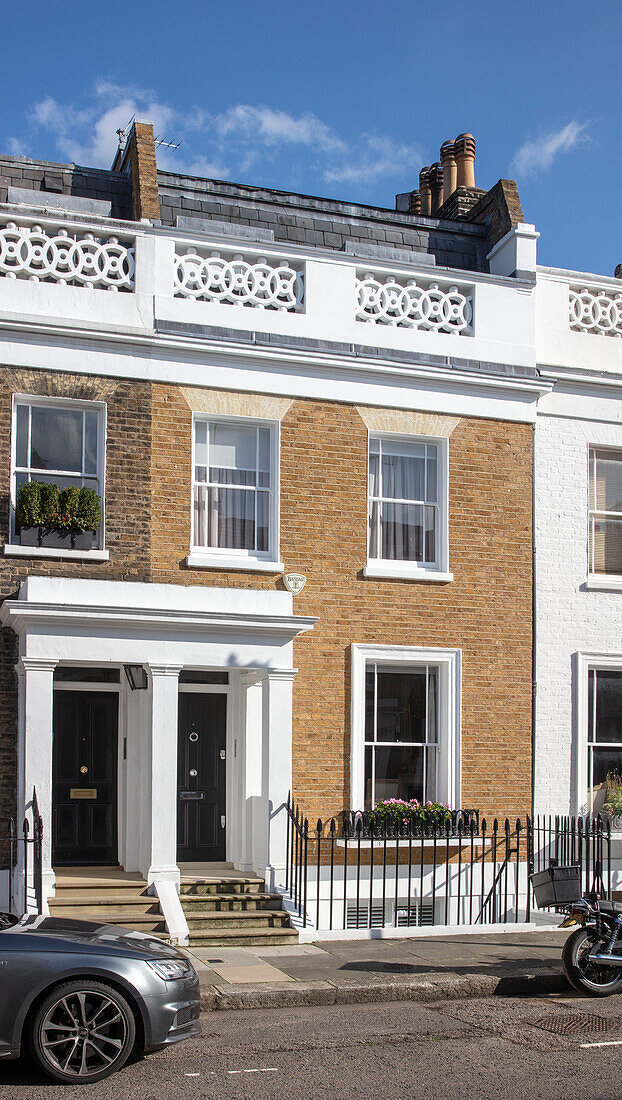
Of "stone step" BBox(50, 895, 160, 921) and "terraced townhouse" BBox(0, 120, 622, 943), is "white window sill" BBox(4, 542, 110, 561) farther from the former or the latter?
"stone step" BBox(50, 895, 160, 921)

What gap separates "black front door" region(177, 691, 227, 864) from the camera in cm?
1415

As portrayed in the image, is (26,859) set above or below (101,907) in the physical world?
above

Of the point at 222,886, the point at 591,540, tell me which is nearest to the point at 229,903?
the point at 222,886

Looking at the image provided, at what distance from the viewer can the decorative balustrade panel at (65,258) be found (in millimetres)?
13445

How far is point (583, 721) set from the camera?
1527cm

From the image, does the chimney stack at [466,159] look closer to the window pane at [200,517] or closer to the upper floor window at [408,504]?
the upper floor window at [408,504]

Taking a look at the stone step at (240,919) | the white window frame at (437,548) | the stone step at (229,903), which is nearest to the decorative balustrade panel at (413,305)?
the white window frame at (437,548)

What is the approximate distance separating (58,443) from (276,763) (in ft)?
14.9

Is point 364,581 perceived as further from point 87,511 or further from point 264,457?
point 87,511

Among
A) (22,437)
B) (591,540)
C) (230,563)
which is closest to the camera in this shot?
(22,437)

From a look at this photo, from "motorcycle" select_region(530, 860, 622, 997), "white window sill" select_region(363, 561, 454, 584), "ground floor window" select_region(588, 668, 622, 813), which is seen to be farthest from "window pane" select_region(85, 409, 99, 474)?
"motorcycle" select_region(530, 860, 622, 997)

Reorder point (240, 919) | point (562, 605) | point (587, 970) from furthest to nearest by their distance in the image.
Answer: point (562, 605), point (240, 919), point (587, 970)

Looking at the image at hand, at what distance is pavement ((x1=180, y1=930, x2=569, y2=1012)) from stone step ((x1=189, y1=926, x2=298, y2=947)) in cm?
16

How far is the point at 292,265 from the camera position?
1470 centimetres
